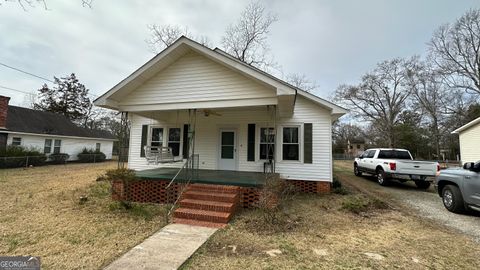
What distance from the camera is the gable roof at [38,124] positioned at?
1800cm

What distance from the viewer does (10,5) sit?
4.41 m

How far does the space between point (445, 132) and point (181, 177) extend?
3991 cm

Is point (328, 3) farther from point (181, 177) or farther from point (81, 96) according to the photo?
point (81, 96)

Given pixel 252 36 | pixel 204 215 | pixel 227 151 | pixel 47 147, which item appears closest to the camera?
pixel 204 215

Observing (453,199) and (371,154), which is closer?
(453,199)

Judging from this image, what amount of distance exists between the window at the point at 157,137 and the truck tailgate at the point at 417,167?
10.5 metres

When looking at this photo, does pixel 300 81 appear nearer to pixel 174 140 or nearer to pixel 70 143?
pixel 174 140

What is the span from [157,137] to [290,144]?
20.0ft

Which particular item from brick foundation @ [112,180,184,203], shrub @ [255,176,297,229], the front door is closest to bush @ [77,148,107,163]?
brick foundation @ [112,180,184,203]

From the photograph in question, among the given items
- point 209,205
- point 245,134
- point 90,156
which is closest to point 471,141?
point 245,134

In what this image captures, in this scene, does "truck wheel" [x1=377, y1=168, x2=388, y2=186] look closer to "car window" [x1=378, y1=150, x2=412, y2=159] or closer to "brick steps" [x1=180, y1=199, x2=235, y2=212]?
"car window" [x1=378, y1=150, x2=412, y2=159]

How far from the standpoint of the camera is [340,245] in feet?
13.2

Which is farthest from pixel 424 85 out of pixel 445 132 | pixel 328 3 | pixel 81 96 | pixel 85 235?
pixel 81 96

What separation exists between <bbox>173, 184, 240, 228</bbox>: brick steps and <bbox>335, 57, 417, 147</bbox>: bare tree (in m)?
33.9
